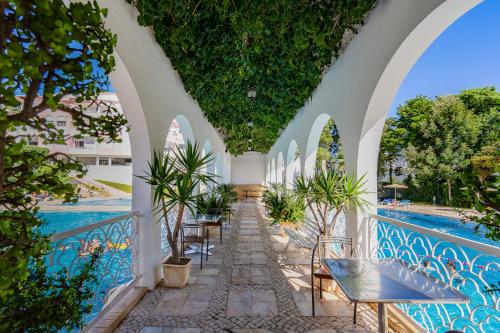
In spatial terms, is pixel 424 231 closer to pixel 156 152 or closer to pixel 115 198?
pixel 156 152

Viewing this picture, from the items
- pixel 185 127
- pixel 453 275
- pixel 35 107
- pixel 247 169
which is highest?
pixel 185 127

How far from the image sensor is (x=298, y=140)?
684 centimetres

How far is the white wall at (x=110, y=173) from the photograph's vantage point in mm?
20344

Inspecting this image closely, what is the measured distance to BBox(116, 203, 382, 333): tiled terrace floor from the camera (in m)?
2.49

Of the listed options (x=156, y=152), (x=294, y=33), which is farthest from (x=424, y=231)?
(x=156, y=152)

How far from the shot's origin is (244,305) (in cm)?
291

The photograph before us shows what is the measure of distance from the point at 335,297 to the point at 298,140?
443 centimetres

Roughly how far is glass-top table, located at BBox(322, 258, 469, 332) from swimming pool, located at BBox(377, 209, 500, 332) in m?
0.21

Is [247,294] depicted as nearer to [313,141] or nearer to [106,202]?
[313,141]

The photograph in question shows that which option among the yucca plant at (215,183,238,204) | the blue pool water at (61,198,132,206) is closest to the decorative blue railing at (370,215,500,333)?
the yucca plant at (215,183,238,204)

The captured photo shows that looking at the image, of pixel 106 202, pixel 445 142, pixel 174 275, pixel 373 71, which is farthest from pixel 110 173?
pixel 445 142

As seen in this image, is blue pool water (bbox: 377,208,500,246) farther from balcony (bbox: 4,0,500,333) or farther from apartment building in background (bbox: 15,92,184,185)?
apartment building in background (bbox: 15,92,184,185)

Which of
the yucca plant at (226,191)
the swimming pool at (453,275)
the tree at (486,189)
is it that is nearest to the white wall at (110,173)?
the yucca plant at (226,191)

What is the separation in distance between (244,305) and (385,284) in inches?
68.0
